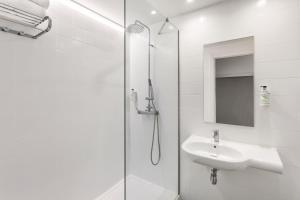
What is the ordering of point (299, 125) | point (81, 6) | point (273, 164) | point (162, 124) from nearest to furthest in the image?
point (273, 164) → point (299, 125) → point (81, 6) → point (162, 124)

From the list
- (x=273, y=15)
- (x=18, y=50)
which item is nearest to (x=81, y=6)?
(x=18, y=50)

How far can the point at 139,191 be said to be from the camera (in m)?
1.48

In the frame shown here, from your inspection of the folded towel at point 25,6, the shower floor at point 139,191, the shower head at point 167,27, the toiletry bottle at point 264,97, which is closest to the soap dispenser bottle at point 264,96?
the toiletry bottle at point 264,97

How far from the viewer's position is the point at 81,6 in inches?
61.7

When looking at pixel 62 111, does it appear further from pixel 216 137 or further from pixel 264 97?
pixel 264 97

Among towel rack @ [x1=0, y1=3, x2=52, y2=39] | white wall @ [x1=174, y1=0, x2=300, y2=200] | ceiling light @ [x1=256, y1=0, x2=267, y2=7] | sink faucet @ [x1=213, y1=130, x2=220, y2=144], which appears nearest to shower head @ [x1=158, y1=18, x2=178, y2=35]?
white wall @ [x1=174, y1=0, x2=300, y2=200]

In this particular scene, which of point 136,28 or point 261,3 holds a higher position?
point 261,3

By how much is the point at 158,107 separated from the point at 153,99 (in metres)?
0.13

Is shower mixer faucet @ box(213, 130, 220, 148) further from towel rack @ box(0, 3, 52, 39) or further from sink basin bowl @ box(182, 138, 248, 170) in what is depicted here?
towel rack @ box(0, 3, 52, 39)

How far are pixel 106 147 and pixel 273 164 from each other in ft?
5.68

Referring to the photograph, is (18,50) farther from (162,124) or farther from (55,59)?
(162,124)

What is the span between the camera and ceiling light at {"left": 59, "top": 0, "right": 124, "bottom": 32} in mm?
1494

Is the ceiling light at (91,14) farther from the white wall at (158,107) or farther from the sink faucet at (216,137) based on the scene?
the sink faucet at (216,137)

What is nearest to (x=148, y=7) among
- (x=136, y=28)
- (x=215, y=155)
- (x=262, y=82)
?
(x=136, y=28)
